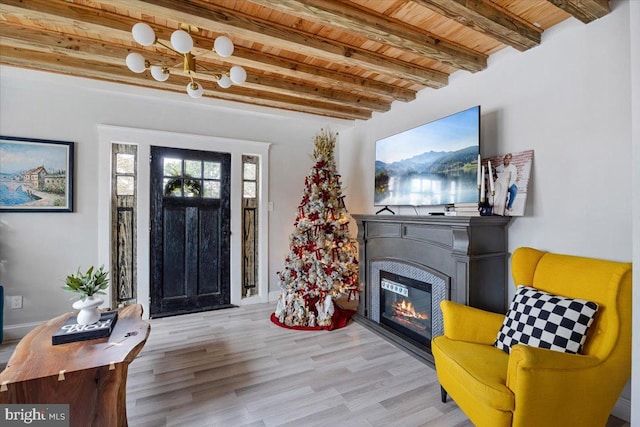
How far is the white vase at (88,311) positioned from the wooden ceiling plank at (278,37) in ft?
6.35

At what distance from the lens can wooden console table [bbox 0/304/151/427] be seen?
4.60ft

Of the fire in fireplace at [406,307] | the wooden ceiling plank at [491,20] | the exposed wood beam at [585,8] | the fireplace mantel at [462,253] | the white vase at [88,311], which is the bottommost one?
the fire in fireplace at [406,307]

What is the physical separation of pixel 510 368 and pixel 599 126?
1.63 metres

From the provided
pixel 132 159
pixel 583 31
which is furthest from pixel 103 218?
pixel 583 31

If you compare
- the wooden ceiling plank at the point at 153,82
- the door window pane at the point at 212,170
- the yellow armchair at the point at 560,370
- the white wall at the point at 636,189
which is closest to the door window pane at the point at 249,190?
the door window pane at the point at 212,170

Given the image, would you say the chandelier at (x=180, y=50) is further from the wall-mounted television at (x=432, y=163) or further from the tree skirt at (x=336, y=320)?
the tree skirt at (x=336, y=320)

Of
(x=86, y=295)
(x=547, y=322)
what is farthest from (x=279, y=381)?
(x=547, y=322)

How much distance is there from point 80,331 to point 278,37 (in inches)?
95.0

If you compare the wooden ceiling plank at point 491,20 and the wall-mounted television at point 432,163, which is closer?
the wooden ceiling plank at point 491,20

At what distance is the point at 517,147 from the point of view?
2.31 m

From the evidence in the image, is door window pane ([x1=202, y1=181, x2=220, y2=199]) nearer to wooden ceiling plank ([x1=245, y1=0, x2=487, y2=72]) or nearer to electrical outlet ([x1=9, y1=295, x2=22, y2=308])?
electrical outlet ([x1=9, y1=295, x2=22, y2=308])

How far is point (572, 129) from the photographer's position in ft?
6.54

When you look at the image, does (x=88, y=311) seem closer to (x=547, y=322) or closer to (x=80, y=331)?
(x=80, y=331)

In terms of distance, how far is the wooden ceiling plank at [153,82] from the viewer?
2.56 metres
